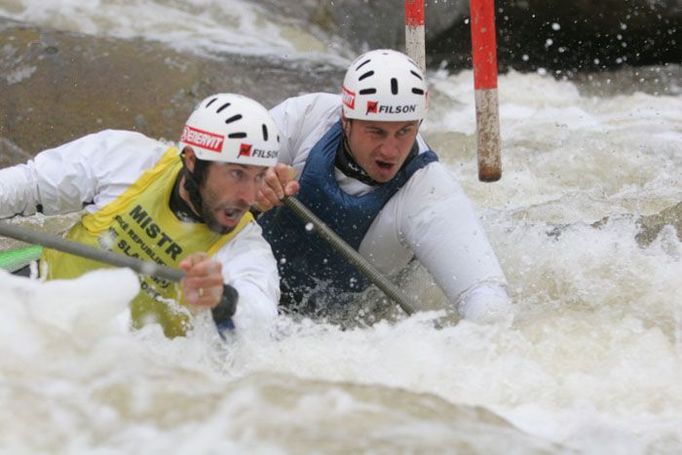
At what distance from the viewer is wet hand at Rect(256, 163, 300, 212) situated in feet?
13.0

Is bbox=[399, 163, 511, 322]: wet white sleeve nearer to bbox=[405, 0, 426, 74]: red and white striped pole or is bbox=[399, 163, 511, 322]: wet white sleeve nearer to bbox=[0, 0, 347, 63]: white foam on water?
bbox=[405, 0, 426, 74]: red and white striped pole

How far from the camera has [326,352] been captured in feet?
11.5

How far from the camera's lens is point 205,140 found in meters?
3.59

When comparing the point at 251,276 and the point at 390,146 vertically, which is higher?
the point at 390,146

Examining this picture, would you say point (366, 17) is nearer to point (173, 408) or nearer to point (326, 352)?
point (326, 352)

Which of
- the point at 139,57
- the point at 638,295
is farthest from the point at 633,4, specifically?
the point at 638,295

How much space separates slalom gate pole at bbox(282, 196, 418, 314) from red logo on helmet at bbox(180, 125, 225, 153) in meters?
0.54

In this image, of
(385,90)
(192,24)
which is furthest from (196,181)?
(192,24)

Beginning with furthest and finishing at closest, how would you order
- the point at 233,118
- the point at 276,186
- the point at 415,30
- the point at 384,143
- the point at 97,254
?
the point at 415,30 < the point at 384,143 < the point at 276,186 < the point at 233,118 < the point at 97,254

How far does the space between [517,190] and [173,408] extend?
470cm

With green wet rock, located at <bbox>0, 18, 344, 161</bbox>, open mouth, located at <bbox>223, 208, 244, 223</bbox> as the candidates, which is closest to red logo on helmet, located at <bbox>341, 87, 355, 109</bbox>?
open mouth, located at <bbox>223, 208, 244, 223</bbox>

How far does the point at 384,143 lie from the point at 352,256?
403 millimetres

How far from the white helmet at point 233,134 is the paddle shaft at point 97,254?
46 cm

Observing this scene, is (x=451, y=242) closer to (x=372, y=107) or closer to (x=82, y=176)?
(x=372, y=107)
